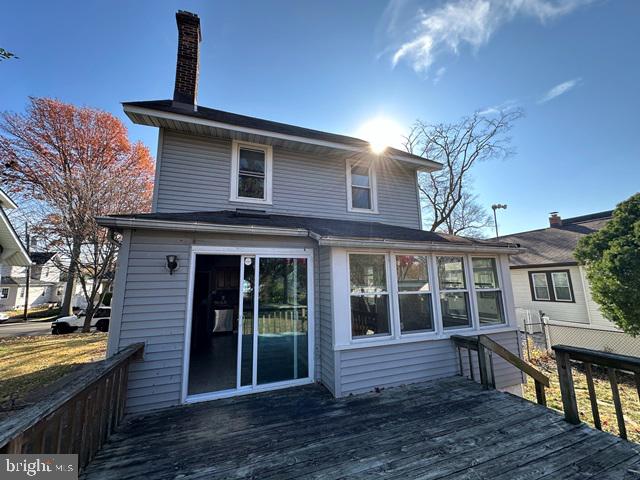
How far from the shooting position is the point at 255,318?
4.49 meters

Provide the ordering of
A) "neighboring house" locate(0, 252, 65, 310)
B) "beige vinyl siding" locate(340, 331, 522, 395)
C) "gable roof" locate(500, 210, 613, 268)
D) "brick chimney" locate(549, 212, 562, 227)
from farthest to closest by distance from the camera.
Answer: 1. "neighboring house" locate(0, 252, 65, 310)
2. "brick chimney" locate(549, 212, 562, 227)
3. "gable roof" locate(500, 210, 613, 268)
4. "beige vinyl siding" locate(340, 331, 522, 395)

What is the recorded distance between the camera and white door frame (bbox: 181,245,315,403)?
4018 mm

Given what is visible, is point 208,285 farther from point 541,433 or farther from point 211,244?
point 541,433

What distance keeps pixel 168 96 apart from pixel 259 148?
2820 mm

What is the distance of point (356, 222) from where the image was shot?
6.42 metres

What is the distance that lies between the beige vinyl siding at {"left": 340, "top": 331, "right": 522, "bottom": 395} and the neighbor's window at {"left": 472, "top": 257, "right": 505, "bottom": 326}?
0.88 meters

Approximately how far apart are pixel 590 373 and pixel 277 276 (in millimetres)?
4584

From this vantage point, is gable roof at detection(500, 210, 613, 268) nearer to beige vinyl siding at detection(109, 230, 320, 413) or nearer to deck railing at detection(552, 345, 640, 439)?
deck railing at detection(552, 345, 640, 439)

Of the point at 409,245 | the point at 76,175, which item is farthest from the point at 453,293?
the point at 76,175

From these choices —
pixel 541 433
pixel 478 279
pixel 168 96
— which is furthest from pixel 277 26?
pixel 541 433

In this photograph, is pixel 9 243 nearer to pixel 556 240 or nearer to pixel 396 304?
pixel 396 304

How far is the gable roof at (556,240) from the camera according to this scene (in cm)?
1211

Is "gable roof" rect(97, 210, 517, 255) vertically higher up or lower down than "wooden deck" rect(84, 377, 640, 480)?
higher up

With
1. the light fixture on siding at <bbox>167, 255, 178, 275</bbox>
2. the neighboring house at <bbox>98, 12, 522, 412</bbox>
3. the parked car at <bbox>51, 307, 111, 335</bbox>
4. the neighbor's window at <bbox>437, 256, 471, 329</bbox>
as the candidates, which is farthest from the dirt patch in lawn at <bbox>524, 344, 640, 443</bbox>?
the parked car at <bbox>51, 307, 111, 335</bbox>
